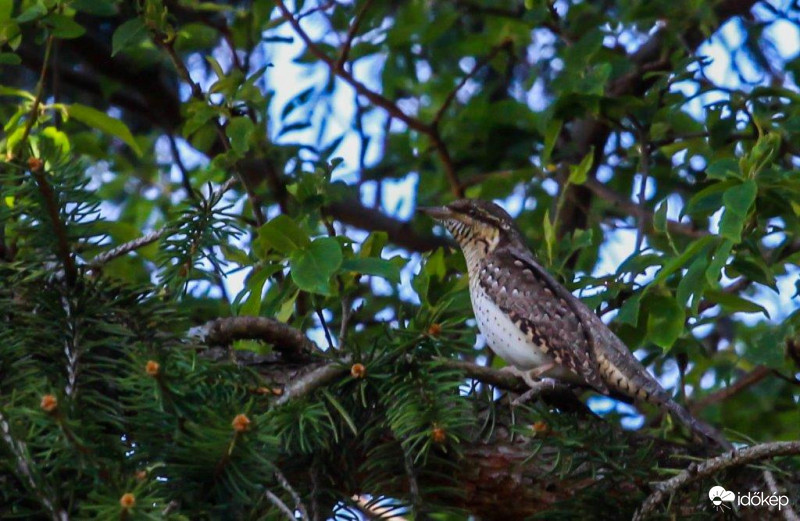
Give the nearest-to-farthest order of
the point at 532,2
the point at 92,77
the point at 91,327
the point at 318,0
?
the point at 91,327, the point at 532,2, the point at 318,0, the point at 92,77

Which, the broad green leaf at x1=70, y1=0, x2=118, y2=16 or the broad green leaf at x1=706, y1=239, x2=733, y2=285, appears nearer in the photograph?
the broad green leaf at x1=706, y1=239, x2=733, y2=285

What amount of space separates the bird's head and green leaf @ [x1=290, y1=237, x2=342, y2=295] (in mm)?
1584

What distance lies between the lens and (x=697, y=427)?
335 centimetres

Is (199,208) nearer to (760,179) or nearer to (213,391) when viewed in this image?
(213,391)

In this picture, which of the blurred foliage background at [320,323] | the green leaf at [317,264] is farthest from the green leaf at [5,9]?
the green leaf at [317,264]

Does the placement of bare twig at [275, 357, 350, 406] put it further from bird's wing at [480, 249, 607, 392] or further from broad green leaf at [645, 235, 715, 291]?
bird's wing at [480, 249, 607, 392]

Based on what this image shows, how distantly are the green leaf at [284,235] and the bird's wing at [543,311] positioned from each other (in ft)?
3.57

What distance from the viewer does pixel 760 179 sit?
9.87 ft

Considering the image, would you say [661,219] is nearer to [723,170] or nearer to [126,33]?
[723,170]

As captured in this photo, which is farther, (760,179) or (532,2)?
(532,2)

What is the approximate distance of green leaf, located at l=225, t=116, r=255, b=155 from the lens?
3516 millimetres

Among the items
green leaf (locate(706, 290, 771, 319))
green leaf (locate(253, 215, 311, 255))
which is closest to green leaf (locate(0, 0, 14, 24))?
green leaf (locate(253, 215, 311, 255))

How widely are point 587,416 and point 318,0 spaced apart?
3171 millimetres

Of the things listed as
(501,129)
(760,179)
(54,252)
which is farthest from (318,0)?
(54,252)
